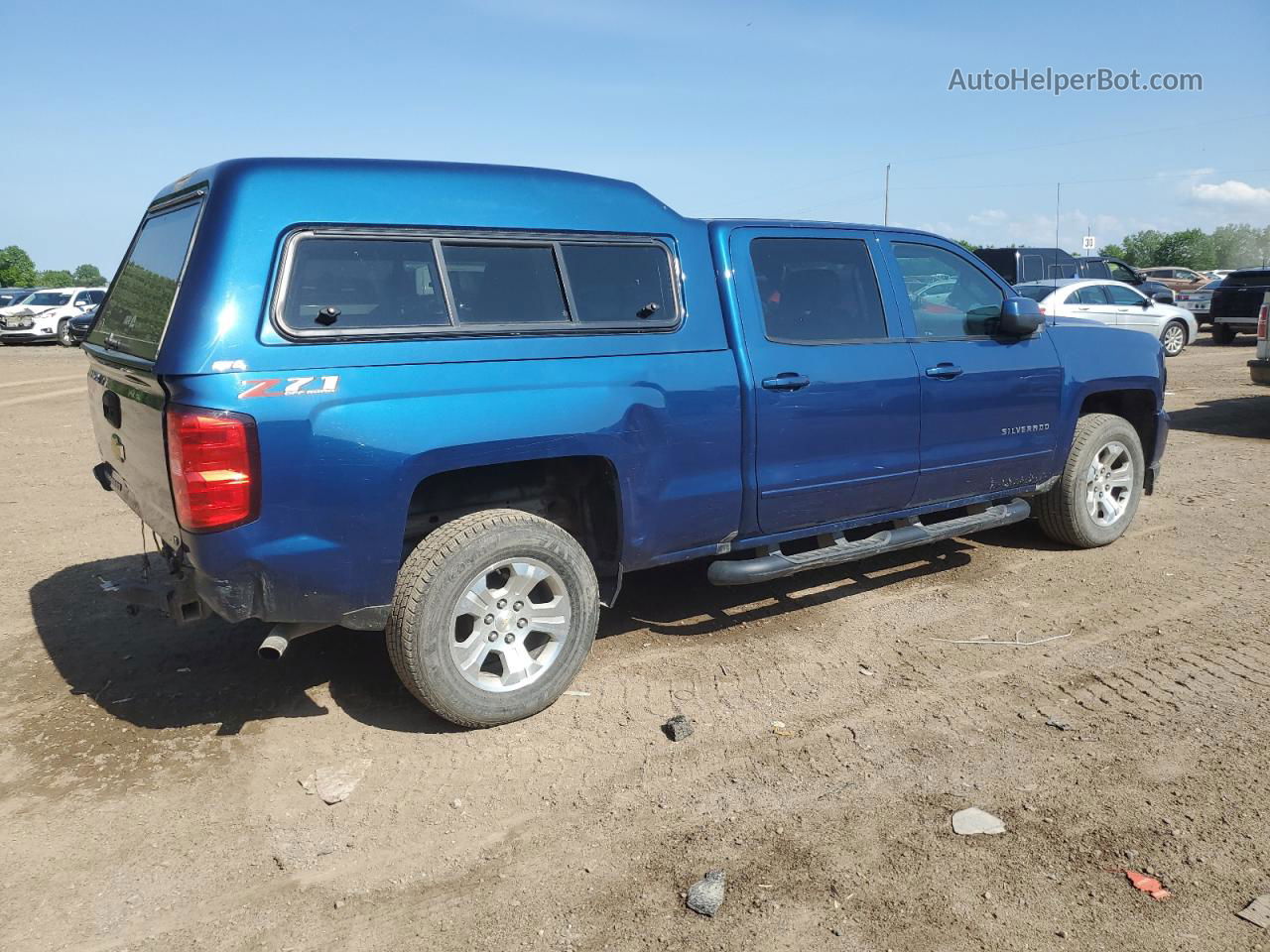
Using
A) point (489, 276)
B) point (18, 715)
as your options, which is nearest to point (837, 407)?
point (489, 276)

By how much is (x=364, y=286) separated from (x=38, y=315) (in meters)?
28.7

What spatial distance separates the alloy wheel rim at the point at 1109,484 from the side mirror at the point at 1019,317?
117 cm

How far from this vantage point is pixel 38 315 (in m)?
27.2

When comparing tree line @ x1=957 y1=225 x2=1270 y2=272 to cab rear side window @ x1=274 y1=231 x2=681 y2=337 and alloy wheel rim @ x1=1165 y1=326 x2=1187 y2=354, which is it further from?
cab rear side window @ x1=274 y1=231 x2=681 y2=337

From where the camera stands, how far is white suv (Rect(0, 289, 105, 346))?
27.0m

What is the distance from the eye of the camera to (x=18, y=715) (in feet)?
13.2

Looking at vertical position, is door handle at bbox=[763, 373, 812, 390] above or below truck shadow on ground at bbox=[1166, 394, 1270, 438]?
above

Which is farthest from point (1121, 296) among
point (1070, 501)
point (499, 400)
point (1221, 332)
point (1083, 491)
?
point (499, 400)

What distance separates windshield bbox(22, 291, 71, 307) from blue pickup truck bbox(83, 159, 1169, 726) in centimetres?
2796

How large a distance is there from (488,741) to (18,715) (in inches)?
78.7

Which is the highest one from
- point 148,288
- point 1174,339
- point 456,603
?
point 148,288

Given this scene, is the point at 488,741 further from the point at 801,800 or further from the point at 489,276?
the point at 489,276

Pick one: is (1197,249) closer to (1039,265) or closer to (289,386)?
(1039,265)

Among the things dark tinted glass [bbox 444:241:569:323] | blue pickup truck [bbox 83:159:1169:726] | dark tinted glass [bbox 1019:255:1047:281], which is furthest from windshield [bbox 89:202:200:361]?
dark tinted glass [bbox 1019:255:1047:281]
